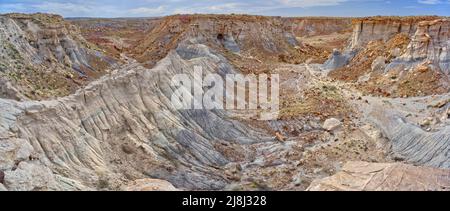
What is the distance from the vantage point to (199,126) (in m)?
23.2

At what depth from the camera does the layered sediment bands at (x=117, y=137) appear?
13984mm

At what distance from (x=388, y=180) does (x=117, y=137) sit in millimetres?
11184

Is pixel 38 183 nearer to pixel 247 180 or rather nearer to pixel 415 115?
pixel 247 180

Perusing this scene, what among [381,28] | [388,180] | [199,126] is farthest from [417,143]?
[381,28]

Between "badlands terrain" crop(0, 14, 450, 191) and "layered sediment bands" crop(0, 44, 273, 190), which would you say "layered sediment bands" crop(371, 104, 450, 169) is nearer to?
"badlands terrain" crop(0, 14, 450, 191)

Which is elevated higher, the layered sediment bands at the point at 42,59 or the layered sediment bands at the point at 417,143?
the layered sediment bands at the point at 42,59

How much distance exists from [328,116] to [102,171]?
16.1 m

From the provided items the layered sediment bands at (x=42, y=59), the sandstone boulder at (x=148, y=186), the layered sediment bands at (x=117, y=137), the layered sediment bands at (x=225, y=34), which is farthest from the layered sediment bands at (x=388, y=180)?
the layered sediment bands at (x=225, y=34)

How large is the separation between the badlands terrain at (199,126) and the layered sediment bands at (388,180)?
0.18 ft

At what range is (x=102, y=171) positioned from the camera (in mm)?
16016

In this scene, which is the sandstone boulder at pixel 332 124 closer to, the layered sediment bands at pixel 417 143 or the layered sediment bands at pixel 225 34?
the layered sediment bands at pixel 417 143

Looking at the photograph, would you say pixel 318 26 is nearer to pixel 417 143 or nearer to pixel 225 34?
pixel 225 34

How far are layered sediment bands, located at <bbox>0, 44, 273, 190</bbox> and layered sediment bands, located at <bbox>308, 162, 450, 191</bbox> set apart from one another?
5.87 m
